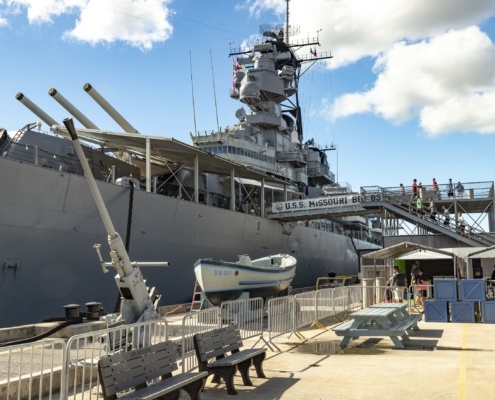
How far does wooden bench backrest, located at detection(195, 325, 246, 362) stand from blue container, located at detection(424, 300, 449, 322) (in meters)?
7.33

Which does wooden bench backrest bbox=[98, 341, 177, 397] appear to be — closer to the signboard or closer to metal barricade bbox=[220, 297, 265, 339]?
metal barricade bbox=[220, 297, 265, 339]

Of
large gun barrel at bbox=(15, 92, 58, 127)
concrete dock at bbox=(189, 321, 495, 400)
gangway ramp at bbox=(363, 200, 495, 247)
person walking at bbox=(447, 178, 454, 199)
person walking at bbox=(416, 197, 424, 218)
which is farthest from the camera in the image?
person walking at bbox=(447, 178, 454, 199)

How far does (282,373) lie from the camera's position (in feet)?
21.7

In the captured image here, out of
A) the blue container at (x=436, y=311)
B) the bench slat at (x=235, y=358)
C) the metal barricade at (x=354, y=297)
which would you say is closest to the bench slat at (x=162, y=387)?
the bench slat at (x=235, y=358)

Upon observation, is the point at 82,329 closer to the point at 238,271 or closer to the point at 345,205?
the point at 238,271

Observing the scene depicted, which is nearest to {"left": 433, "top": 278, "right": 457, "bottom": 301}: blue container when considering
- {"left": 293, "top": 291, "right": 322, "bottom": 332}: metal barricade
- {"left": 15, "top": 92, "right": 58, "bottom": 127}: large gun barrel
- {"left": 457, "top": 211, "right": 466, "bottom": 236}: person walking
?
{"left": 293, "top": 291, "right": 322, "bottom": 332}: metal barricade

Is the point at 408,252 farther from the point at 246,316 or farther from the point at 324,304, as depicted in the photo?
the point at 246,316

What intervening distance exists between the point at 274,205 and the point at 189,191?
4688 mm

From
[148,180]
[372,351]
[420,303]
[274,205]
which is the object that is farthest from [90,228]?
[274,205]

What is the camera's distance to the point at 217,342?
6.08m

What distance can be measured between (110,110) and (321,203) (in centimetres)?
1140

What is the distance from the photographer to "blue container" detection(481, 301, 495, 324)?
1169 centimetres

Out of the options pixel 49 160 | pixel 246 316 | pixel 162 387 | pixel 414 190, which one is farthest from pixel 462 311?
pixel 49 160

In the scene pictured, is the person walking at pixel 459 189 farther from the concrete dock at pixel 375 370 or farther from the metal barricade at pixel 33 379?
the metal barricade at pixel 33 379
